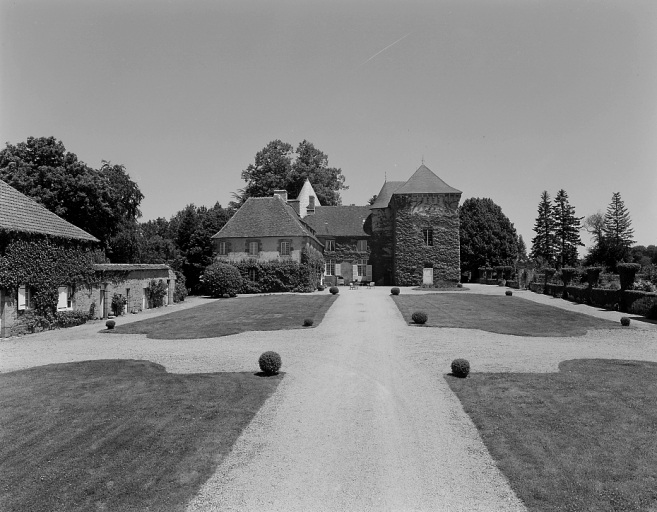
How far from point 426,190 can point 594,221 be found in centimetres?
4910

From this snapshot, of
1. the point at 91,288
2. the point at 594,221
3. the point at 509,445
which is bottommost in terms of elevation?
the point at 509,445

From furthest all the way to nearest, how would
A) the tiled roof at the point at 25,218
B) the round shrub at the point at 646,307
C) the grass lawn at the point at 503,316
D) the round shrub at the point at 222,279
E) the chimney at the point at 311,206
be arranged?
the chimney at the point at 311,206
the round shrub at the point at 222,279
the round shrub at the point at 646,307
the grass lawn at the point at 503,316
the tiled roof at the point at 25,218

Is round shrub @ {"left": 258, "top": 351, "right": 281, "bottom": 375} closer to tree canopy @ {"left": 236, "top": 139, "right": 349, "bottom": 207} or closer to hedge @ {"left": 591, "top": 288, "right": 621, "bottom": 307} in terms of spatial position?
hedge @ {"left": 591, "top": 288, "right": 621, "bottom": 307}

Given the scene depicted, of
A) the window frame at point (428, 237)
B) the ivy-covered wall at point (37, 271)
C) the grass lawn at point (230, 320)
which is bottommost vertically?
the grass lawn at point (230, 320)

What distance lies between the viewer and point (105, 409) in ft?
35.0

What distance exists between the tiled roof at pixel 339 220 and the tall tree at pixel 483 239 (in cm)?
1750

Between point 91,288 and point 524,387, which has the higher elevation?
point 91,288

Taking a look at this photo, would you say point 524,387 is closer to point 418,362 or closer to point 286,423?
point 418,362

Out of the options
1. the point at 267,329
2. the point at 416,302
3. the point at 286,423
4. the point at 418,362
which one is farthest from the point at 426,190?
the point at 286,423

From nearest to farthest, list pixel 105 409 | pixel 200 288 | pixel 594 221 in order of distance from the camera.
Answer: pixel 105 409
pixel 200 288
pixel 594 221

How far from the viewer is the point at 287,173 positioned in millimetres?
72250

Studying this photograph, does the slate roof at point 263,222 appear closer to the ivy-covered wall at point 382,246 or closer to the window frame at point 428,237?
the ivy-covered wall at point 382,246

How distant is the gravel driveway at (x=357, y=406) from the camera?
7070 millimetres

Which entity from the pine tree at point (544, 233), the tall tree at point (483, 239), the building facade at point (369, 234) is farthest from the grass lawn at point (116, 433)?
the pine tree at point (544, 233)
